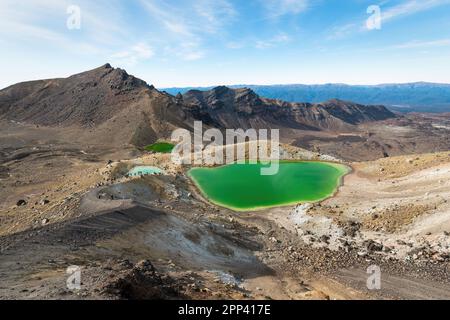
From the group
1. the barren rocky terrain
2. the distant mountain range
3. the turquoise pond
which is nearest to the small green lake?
the distant mountain range

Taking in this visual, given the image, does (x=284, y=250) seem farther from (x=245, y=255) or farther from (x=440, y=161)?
(x=440, y=161)

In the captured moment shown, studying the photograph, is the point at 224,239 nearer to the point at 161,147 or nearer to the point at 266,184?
the point at 266,184

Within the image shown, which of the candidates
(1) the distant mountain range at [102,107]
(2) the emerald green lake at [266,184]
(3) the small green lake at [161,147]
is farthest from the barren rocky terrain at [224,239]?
(1) the distant mountain range at [102,107]

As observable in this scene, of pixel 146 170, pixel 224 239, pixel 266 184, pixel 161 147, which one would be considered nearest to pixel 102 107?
pixel 161 147

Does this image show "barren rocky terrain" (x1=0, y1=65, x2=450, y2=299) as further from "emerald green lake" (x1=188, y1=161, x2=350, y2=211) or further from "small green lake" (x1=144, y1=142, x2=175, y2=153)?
"small green lake" (x1=144, y1=142, x2=175, y2=153)

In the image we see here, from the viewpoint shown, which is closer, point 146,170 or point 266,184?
point 266,184

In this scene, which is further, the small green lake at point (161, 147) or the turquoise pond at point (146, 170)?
the small green lake at point (161, 147)

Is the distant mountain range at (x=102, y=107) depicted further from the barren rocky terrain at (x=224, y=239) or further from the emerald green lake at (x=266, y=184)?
the emerald green lake at (x=266, y=184)
